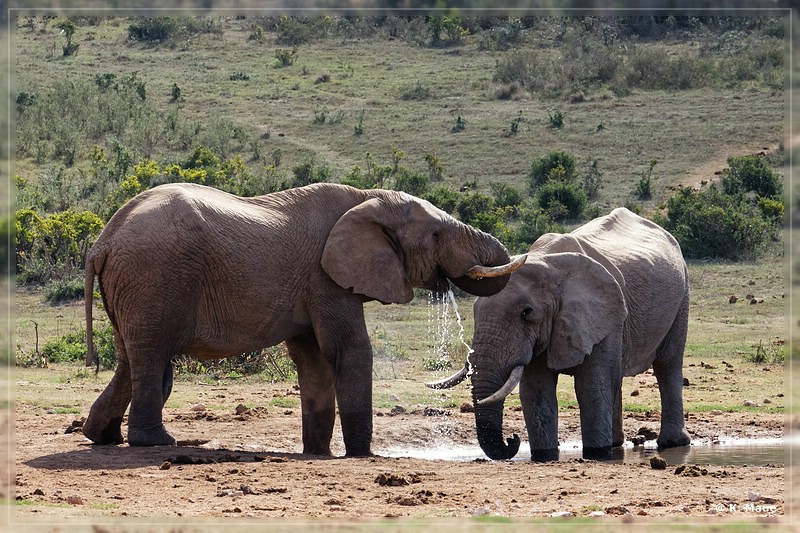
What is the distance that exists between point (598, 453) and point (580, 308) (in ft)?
3.97

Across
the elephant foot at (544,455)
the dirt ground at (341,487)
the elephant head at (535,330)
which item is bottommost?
the elephant foot at (544,455)

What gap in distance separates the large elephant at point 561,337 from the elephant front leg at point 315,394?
1120mm

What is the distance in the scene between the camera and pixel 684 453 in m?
11.6

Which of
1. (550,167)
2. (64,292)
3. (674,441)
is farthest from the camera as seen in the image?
(550,167)

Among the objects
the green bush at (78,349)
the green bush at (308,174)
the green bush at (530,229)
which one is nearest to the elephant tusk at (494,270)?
the green bush at (78,349)

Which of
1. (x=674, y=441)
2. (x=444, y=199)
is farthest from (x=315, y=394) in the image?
(x=444, y=199)

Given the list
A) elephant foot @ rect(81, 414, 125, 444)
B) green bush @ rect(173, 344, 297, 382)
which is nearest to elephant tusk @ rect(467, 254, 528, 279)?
elephant foot @ rect(81, 414, 125, 444)

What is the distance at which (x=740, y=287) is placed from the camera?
2094cm

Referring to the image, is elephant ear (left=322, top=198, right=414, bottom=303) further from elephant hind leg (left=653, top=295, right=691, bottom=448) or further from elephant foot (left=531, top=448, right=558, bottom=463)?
elephant hind leg (left=653, top=295, right=691, bottom=448)

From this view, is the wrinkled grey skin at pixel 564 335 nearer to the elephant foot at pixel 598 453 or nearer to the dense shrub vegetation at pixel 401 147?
the elephant foot at pixel 598 453

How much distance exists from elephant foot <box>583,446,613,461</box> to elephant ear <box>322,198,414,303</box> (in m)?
1.99

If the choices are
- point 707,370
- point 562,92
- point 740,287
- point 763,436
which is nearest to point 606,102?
point 562,92

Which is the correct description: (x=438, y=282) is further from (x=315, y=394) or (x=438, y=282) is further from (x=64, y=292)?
(x=64, y=292)

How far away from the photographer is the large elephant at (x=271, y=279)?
9.42m
